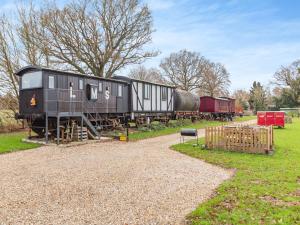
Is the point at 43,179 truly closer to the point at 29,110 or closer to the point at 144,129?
the point at 29,110

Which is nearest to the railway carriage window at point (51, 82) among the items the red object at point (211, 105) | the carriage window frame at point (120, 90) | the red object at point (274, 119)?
the carriage window frame at point (120, 90)

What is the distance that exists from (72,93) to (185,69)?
40040 mm

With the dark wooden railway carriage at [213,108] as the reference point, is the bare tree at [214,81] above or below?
above

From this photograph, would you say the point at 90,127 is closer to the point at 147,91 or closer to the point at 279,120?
the point at 147,91

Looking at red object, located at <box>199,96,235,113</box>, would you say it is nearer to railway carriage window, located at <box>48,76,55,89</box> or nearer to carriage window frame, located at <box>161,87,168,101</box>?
carriage window frame, located at <box>161,87,168,101</box>

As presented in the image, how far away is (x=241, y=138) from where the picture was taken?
12.2 m

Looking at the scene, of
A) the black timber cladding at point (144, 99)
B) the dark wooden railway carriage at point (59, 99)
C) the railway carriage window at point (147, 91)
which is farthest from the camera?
the railway carriage window at point (147, 91)

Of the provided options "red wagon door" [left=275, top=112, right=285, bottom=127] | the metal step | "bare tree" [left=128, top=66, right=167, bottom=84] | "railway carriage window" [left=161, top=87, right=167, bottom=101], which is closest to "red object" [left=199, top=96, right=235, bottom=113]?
"railway carriage window" [left=161, top=87, right=167, bottom=101]

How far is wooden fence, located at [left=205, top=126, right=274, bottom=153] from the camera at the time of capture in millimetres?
11719

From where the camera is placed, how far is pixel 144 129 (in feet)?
72.7

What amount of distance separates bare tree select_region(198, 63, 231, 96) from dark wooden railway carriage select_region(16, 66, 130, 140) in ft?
123

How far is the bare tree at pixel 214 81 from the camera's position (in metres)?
54.4

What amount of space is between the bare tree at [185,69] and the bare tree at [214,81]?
3.56ft

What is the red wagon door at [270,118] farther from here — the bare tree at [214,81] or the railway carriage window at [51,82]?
the bare tree at [214,81]
